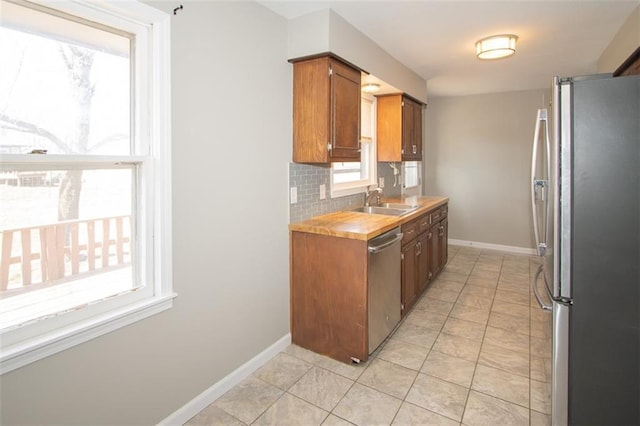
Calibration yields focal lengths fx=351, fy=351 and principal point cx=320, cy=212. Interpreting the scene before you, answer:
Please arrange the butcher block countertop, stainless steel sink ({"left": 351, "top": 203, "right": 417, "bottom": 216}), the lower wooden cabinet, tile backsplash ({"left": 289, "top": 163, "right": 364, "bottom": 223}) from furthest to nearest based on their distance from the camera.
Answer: stainless steel sink ({"left": 351, "top": 203, "right": 417, "bottom": 216}), the lower wooden cabinet, tile backsplash ({"left": 289, "top": 163, "right": 364, "bottom": 223}), the butcher block countertop

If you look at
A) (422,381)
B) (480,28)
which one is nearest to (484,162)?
(480,28)

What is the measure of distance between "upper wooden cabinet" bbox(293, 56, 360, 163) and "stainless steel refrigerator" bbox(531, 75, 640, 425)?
1.37m

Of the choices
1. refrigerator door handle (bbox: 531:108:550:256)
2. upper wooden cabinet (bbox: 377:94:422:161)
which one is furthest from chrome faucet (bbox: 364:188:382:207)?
refrigerator door handle (bbox: 531:108:550:256)

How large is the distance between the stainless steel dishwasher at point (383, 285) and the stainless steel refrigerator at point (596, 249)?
1065 millimetres

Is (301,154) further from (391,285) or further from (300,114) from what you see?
(391,285)

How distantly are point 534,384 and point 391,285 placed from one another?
109 centimetres

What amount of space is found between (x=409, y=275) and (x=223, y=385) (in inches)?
71.8

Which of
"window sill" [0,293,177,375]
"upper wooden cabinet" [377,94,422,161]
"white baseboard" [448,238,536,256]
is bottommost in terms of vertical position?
"white baseboard" [448,238,536,256]

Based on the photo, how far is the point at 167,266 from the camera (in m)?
1.78

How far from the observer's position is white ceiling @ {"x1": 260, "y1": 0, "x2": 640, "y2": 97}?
2.41 m

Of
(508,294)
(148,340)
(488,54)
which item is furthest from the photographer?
(508,294)

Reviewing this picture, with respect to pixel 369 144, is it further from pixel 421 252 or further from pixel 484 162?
pixel 484 162

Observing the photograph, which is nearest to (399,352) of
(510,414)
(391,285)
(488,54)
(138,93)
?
(391,285)

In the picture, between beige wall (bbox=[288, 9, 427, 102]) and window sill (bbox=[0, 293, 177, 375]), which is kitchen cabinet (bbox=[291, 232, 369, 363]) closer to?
window sill (bbox=[0, 293, 177, 375])
